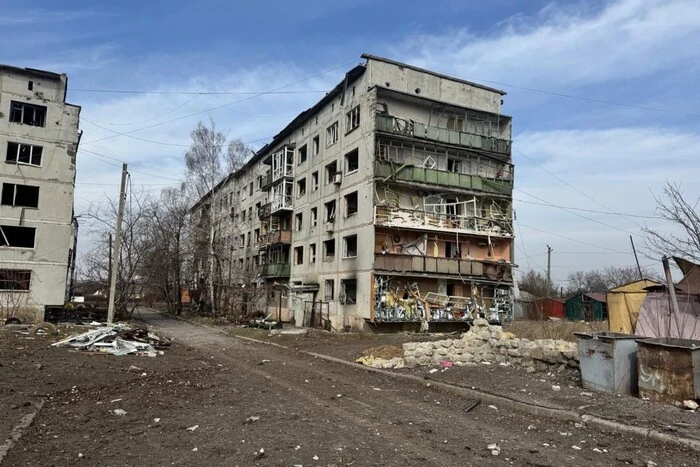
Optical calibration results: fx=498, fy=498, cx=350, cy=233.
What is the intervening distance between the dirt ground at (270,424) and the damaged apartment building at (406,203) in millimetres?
16099

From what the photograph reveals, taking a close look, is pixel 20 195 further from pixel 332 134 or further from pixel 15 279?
pixel 332 134

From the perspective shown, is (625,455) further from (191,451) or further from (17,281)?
(17,281)

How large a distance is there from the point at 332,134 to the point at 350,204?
220 inches

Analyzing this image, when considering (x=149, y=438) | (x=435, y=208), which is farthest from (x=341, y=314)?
(x=149, y=438)

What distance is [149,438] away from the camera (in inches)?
257

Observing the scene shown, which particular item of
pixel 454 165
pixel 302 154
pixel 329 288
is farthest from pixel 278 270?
pixel 454 165

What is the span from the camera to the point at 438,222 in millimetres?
29781

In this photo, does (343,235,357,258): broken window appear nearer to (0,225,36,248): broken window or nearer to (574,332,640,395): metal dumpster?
(0,225,36,248): broken window

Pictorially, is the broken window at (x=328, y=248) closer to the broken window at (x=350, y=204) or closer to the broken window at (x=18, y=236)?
the broken window at (x=350, y=204)

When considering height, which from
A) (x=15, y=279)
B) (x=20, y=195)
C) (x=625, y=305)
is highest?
(x=20, y=195)

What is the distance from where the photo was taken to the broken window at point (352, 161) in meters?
31.0

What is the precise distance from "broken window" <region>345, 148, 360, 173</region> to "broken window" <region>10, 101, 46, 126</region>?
17.7 metres

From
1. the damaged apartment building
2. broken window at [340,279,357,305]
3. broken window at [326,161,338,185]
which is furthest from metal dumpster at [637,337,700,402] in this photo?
broken window at [326,161,338,185]

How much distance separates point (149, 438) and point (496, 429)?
4859mm
